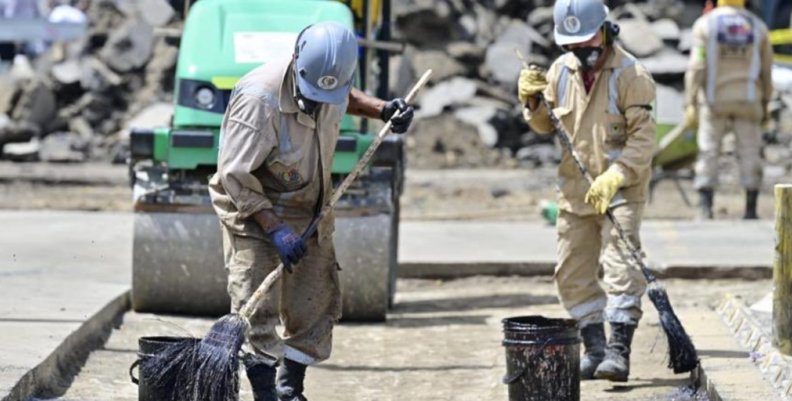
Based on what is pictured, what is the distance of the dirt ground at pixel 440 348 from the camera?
24.5ft

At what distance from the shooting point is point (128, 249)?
11.6 metres

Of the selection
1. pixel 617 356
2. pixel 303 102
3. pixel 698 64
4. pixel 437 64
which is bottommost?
pixel 437 64

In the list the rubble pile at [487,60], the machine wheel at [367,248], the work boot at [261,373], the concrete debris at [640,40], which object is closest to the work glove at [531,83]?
the machine wheel at [367,248]

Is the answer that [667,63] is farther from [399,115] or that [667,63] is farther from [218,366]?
[218,366]

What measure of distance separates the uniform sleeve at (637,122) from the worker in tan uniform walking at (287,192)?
1234 mm

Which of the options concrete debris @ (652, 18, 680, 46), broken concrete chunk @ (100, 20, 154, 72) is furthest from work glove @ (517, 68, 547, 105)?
broken concrete chunk @ (100, 20, 154, 72)

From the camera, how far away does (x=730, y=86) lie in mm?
14094

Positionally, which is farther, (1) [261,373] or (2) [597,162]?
(2) [597,162]

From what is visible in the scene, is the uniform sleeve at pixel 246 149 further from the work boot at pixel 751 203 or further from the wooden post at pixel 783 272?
the work boot at pixel 751 203

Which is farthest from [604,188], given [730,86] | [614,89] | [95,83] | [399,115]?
[95,83]

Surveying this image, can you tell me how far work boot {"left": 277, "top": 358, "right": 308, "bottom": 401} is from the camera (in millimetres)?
6648

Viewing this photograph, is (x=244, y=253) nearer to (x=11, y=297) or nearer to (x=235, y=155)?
(x=235, y=155)

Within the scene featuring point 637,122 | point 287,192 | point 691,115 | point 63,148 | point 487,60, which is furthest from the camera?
point 487,60

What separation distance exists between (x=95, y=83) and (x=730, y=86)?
12.0m
